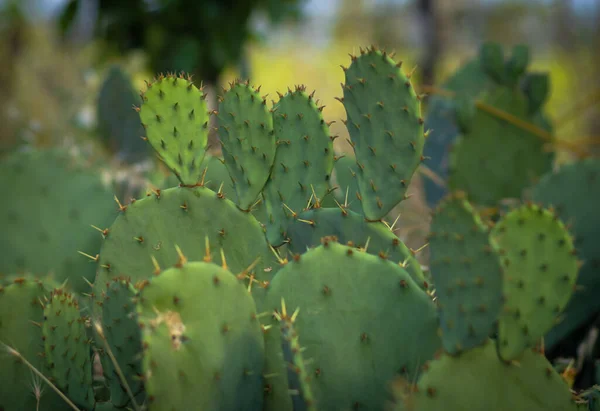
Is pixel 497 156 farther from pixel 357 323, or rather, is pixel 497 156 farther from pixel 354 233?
pixel 357 323

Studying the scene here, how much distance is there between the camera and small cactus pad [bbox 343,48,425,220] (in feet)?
4.00

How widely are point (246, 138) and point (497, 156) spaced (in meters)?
1.42

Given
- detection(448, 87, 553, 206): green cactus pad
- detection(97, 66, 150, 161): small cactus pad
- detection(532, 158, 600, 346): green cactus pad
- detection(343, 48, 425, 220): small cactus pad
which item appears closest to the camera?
detection(343, 48, 425, 220): small cactus pad

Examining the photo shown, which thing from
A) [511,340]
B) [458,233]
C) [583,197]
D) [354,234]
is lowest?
[511,340]

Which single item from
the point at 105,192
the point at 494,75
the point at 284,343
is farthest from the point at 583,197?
the point at 105,192

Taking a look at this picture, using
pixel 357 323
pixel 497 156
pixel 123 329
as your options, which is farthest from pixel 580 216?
pixel 123 329

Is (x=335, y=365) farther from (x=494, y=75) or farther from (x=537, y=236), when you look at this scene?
(x=494, y=75)

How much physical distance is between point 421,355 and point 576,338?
1.10 m

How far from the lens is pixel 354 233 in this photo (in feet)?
4.15

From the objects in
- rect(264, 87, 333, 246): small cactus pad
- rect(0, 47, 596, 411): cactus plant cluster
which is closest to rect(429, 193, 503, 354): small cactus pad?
rect(0, 47, 596, 411): cactus plant cluster

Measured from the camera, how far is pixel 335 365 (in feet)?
3.63

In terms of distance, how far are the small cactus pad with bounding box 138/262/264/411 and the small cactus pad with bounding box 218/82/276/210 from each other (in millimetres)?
262

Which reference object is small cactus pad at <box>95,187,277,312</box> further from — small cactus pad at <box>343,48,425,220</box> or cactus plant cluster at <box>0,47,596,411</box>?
small cactus pad at <box>343,48,425,220</box>

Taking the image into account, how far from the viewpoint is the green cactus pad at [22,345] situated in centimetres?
131
